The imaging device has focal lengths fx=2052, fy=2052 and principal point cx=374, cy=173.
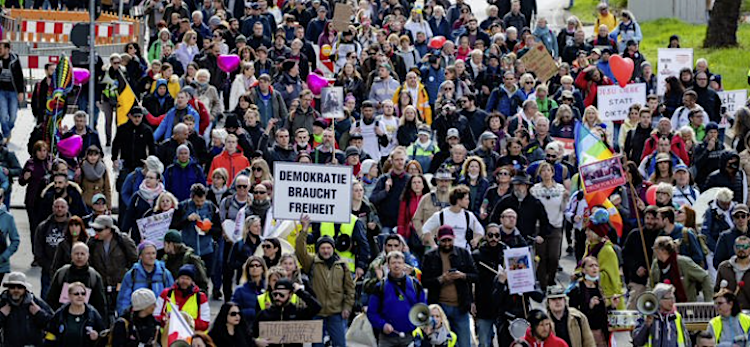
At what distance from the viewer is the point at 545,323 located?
1861 centimetres

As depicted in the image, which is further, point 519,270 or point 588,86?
point 588,86

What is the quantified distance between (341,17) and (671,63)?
5.32 meters

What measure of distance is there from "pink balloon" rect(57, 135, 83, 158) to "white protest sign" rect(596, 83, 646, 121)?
25.7ft

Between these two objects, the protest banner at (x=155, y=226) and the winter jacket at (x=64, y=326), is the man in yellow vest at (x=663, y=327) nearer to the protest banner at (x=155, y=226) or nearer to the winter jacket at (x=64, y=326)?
the winter jacket at (x=64, y=326)

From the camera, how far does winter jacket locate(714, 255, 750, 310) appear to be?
21516 millimetres

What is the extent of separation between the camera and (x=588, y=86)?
3119 centimetres

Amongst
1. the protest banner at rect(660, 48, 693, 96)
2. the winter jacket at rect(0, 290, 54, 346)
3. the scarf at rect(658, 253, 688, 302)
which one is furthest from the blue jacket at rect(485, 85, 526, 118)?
the winter jacket at rect(0, 290, 54, 346)

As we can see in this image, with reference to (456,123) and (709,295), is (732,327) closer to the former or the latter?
(709,295)

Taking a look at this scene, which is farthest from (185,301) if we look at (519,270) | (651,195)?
(651,195)

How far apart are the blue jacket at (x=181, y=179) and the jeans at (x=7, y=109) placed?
671 centimetres

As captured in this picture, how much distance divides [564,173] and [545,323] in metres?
6.55

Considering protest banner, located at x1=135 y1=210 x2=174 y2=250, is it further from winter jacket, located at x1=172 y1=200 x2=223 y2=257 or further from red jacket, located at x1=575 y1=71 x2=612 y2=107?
red jacket, located at x1=575 y1=71 x2=612 y2=107

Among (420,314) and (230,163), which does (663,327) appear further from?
(230,163)

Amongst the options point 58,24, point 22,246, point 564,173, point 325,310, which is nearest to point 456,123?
point 564,173
